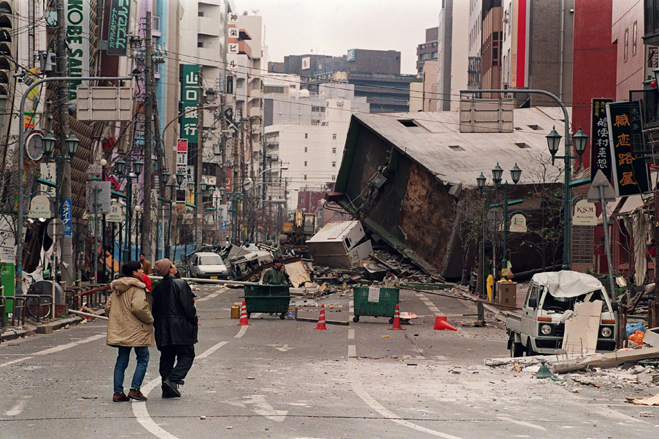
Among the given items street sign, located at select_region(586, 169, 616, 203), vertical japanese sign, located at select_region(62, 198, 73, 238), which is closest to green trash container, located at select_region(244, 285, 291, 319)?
vertical japanese sign, located at select_region(62, 198, 73, 238)

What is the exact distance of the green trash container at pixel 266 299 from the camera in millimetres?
25719

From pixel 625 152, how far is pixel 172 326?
2076 centimetres

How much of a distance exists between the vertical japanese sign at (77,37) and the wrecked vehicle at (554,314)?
2925 cm

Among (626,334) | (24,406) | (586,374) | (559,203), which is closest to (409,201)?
(559,203)

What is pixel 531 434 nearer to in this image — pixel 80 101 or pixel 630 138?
pixel 630 138

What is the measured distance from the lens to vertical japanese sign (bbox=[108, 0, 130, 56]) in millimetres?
47906

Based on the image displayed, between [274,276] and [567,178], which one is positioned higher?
[567,178]

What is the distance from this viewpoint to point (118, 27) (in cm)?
4841

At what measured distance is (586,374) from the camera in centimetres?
1377

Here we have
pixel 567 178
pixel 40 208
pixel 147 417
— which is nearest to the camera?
pixel 147 417

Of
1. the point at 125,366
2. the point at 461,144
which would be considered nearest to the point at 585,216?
the point at 125,366

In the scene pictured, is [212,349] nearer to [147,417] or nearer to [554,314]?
[554,314]

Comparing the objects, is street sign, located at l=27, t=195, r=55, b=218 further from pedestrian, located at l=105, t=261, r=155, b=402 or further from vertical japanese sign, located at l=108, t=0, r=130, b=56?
vertical japanese sign, located at l=108, t=0, r=130, b=56

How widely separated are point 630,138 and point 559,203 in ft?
61.4
